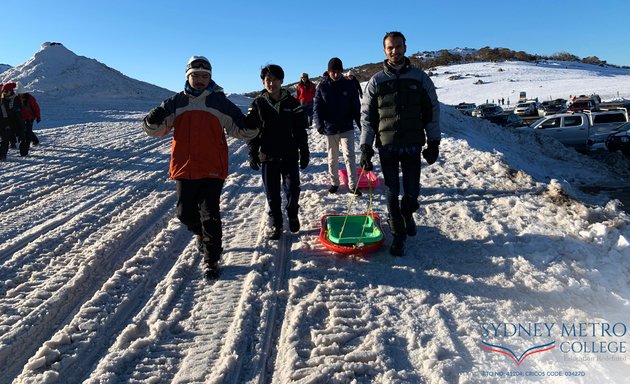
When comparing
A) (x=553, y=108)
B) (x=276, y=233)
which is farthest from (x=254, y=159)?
(x=553, y=108)

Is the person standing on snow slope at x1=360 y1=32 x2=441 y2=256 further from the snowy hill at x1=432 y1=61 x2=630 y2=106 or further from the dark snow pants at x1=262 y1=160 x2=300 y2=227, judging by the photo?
the snowy hill at x1=432 y1=61 x2=630 y2=106

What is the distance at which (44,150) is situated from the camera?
11.0 meters

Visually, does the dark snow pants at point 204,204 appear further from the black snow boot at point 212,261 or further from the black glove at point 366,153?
the black glove at point 366,153

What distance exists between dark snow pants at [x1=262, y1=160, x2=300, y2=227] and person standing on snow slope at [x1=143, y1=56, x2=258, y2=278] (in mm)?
768

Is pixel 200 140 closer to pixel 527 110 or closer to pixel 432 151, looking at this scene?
pixel 432 151

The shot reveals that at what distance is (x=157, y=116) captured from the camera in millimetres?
3811

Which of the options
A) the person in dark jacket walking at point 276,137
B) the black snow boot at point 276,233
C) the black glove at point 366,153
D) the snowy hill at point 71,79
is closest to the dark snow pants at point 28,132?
the person in dark jacket walking at point 276,137

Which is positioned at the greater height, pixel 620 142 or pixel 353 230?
pixel 620 142

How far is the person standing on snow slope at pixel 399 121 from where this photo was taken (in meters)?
4.08

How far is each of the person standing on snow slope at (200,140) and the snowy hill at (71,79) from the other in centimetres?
3237

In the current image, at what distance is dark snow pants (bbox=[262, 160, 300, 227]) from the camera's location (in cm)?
472

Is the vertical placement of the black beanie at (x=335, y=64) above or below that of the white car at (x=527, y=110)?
above

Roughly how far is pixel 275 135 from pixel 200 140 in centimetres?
99

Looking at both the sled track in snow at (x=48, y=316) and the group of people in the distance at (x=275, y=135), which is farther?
the group of people in the distance at (x=275, y=135)
